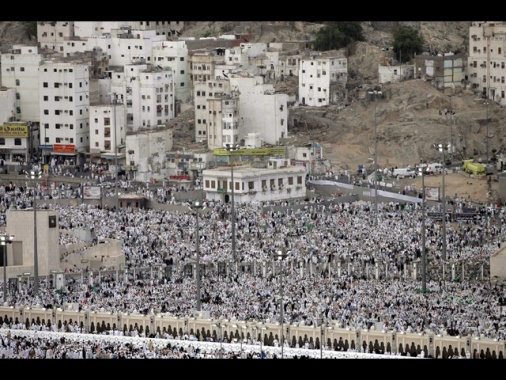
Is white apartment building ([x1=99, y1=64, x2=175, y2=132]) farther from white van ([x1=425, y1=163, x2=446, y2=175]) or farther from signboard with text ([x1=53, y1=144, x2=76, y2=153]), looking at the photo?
white van ([x1=425, y1=163, x2=446, y2=175])

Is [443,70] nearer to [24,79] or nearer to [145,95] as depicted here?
[145,95]

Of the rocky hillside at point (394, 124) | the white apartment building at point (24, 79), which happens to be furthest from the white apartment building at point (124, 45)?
the rocky hillside at point (394, 124)

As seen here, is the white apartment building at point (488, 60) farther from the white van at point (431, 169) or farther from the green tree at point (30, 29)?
the green tree at point (30, 29)

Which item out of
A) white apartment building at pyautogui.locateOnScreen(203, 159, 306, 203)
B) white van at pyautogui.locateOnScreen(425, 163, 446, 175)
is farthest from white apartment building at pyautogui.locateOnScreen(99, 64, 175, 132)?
white van at pyautogui.locateOnScreen(425, 163, 446, 175)

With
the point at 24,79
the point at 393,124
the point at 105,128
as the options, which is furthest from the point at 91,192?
the point at 393,124

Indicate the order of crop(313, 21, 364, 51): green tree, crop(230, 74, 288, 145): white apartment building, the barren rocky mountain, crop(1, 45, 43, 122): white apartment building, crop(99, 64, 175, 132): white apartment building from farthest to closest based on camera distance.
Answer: crop(313, 21, 364, 51): green tree < crop(1, 45, 43, 122): white apartment building < crop(99, 64, 175, 132): white apartment building < the barren rocky mountain < crop(230, 74, 288, 145): white apartment building
